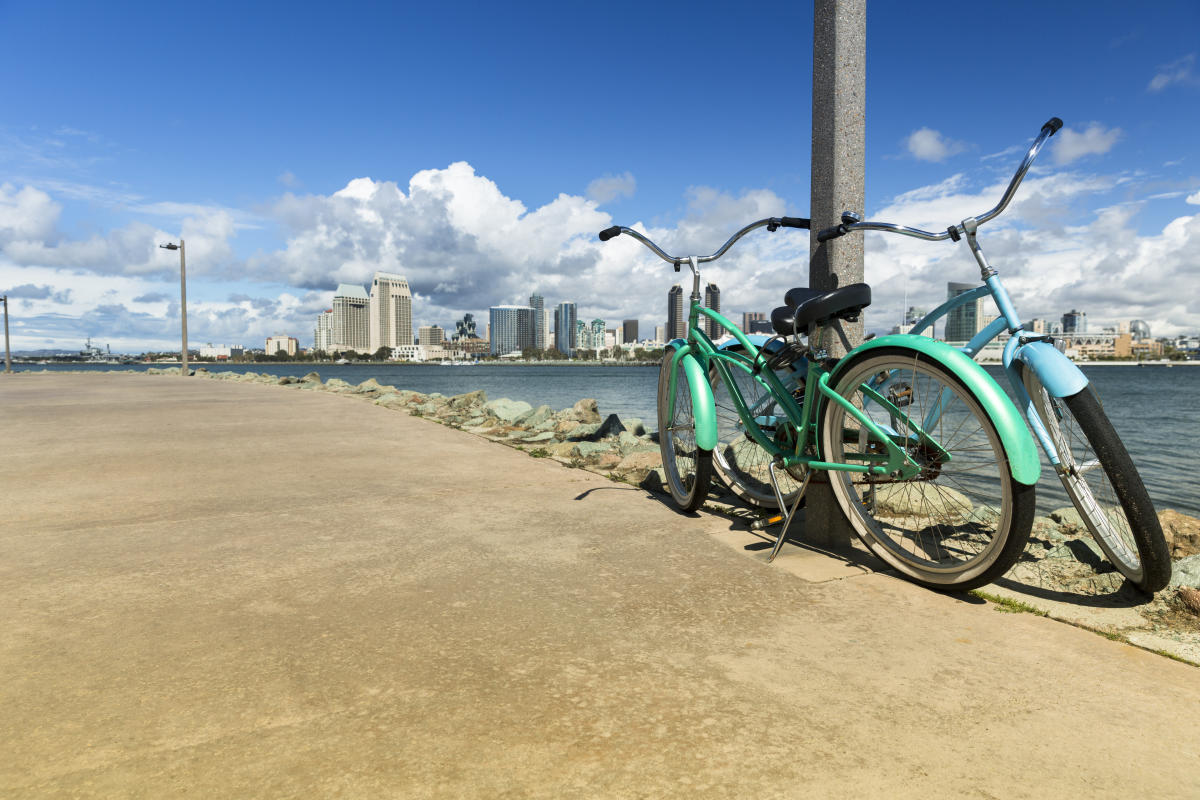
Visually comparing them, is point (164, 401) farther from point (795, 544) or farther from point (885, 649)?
point (885, 649)

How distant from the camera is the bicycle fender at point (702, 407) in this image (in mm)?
4035

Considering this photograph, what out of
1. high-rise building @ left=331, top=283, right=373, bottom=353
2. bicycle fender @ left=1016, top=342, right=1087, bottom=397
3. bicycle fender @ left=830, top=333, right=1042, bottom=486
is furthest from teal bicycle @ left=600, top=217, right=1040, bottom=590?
high-rise building @ left=331, top=283, right=373, bottom=353

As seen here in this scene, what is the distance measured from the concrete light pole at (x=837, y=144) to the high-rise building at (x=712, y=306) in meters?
0.81

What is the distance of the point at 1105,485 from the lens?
2.83 m

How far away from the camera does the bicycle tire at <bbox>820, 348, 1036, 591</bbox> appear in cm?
268

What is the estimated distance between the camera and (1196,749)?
5.78ft

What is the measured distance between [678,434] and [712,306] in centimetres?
89

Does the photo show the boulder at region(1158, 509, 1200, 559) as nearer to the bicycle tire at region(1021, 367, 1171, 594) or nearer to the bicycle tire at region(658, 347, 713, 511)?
the bicycle tire at region(1021, 367, 1171, 594)

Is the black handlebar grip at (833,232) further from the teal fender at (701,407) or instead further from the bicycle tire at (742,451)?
the teal fender at (701,407)

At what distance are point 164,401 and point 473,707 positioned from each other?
14.5 meters

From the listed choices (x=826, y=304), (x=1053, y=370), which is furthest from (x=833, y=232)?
(x=1053, y=370)

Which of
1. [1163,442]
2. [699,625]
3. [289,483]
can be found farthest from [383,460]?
[1163,442]

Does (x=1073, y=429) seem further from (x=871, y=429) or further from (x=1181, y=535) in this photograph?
(x=1181, y=535)

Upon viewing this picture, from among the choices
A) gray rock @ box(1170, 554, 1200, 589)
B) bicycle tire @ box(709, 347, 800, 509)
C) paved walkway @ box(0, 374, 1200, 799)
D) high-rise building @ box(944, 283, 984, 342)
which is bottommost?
paved walkway @ box(0, 374, 1200, 799)
